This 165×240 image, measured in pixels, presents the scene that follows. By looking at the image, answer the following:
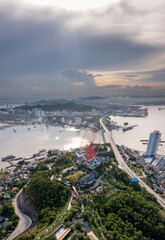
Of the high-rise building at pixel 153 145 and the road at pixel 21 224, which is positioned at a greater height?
the high-rise building at pixel 153 145

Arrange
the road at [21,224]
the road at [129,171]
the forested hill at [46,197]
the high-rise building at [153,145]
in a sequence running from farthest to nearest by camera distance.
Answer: the high-rise building at [153,145], the road at [129,171], the forested hill at [46,197], the road at [21,224]

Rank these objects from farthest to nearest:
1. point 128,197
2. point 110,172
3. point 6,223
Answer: point 110,172 < point 128,197 < point 6,223

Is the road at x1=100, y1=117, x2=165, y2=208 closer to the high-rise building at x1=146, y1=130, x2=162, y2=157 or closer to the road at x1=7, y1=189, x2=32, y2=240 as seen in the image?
the high-rise building at x1=146, y1=130, x2=162, y2=157

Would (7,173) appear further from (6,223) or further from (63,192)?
(63,192)

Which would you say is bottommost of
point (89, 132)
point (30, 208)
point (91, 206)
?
point (30, 208)

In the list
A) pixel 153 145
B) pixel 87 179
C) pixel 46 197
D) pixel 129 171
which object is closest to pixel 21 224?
pixel 46 197

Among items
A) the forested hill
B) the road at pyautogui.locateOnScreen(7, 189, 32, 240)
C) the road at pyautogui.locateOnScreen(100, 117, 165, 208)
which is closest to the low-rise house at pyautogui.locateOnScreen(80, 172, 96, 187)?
the forested hill

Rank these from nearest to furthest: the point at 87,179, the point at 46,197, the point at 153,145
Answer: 1. the point at 46,197
2. the point at 87,179
3. the point at 153,145

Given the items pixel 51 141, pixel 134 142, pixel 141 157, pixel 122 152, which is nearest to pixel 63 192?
pixel 122 152

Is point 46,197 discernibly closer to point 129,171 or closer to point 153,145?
point 129,171

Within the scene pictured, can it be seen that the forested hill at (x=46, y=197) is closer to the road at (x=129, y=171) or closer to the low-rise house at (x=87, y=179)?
the low-rise house at (x=87, y=179)

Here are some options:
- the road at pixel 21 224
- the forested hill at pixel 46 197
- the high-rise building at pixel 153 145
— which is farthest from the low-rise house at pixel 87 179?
the high-rise building at pixel 153 145
